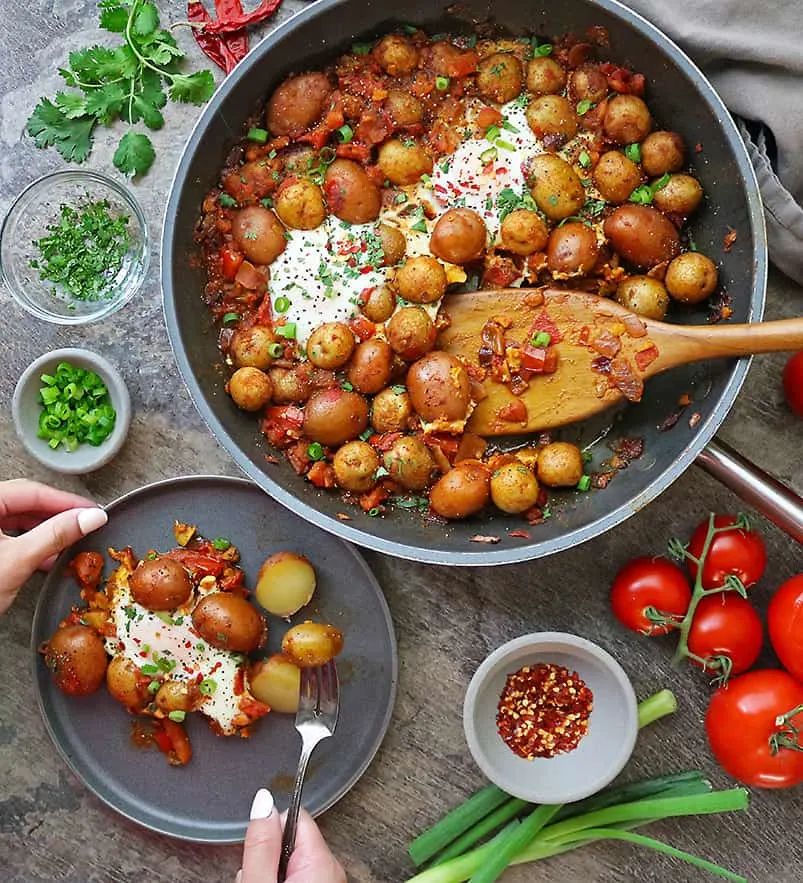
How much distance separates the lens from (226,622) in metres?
2.33

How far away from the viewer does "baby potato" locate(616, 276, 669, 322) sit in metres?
2.27

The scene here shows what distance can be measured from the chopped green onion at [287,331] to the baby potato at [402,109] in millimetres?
555

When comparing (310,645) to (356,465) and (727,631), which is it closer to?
(356,465)

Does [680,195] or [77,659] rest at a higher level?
[680,195]

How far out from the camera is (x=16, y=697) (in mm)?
2578

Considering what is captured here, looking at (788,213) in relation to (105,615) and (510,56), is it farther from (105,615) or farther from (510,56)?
(105,615)

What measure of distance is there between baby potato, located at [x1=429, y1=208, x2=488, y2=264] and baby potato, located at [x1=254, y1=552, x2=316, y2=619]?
832mm

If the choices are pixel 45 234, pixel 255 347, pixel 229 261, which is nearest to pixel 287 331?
pixel 255 347

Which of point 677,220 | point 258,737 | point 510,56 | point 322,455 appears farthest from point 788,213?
point 258,737

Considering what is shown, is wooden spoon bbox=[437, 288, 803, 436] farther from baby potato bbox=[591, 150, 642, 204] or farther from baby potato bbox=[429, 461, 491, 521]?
baby potato bbox=[591, 150, 642, 204]

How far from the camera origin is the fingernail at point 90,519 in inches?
92.3

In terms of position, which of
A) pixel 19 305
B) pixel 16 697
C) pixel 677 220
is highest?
pixel 19 305

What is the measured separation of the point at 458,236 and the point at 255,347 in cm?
54

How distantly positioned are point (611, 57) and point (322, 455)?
46.5 inches
